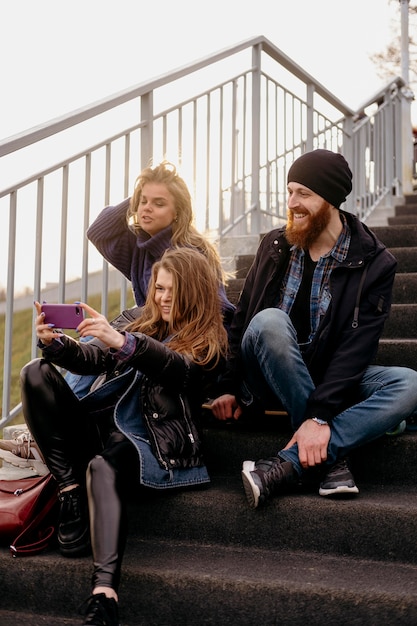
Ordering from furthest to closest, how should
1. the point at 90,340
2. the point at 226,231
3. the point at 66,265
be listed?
1. the point at 226,231
2. the point at 66,265
3. the point at 90,340

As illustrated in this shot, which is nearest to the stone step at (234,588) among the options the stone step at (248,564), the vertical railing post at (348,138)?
the stone step at (248,564)

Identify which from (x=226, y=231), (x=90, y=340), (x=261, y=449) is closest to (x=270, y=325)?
(x=261, y=449)

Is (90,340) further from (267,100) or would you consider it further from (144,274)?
(267,100)

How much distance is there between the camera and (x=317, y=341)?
229 cm

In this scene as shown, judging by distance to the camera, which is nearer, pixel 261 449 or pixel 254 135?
pixel 261 449

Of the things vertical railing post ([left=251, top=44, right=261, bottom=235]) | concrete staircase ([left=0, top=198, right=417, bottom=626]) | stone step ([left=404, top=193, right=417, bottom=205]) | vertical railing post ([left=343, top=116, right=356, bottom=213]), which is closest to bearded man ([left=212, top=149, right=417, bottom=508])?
concrete staircase ([left=0, top=198, right=417, bottom=626])

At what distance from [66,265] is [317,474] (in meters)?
1.24

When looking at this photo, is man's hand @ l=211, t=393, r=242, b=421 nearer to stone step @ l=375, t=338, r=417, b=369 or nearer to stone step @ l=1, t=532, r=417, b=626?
stone step @ l=1, t=532, r=417, b=626

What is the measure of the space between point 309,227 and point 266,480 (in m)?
0.91

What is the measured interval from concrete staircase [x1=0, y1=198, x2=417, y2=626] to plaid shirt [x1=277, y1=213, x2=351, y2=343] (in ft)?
1.46

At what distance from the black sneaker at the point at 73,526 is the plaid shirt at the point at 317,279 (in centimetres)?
94

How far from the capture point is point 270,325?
7.25ft

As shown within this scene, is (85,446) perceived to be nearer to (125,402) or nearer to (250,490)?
(125,402)

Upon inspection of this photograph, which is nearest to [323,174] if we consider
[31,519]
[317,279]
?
[317,279]
